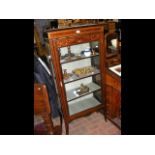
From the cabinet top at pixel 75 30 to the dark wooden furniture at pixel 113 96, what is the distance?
2.08ft

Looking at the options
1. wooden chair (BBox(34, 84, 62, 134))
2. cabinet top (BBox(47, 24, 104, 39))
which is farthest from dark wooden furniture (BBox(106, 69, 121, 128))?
wooden chair (BBox(34, 84, 62, 134))

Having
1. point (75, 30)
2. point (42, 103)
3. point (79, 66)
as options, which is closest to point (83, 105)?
point (79, 66)

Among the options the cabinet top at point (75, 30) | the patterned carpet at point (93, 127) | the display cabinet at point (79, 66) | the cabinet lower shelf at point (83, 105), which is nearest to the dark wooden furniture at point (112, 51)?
the display cabinet at point (79, 66)

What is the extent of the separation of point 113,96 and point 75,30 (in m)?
1.14

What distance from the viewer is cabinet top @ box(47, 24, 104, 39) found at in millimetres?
1914

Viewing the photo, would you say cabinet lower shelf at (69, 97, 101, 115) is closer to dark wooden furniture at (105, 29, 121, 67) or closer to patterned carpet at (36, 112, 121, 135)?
patterned carpet at (36, 112, 121, 135)

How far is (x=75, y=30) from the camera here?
6.65 feet

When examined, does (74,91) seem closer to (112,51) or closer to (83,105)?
(83,105)

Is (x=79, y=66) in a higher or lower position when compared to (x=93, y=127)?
higher

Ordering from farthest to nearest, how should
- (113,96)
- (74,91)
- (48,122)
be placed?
(74,91)
(113,96)
(48,122)

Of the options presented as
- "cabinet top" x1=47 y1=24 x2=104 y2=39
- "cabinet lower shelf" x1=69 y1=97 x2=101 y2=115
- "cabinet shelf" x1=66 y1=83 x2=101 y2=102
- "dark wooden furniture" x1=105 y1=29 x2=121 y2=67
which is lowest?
"cabinet lower shelf" x1=69 y1=97 x2=101 y2=115

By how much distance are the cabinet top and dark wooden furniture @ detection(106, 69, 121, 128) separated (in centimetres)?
63

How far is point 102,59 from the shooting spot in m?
2.34
